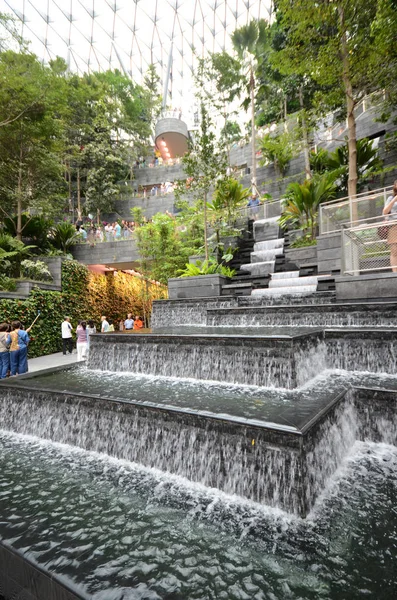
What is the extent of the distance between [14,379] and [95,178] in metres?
30.3

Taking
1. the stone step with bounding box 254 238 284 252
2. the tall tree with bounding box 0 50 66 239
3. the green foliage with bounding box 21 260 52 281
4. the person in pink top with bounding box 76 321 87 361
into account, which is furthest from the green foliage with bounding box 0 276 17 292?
the stone step with bounding box 254 238 284 252

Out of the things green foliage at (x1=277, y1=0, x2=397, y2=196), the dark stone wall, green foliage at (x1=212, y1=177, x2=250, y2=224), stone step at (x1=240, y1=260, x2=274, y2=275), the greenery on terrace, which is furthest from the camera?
green foliage at (x1=212, y1=177, x2=250, y2=224)

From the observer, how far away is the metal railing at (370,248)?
7178 millimetres

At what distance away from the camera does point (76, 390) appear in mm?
4375

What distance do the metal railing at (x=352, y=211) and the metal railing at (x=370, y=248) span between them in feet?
2.52

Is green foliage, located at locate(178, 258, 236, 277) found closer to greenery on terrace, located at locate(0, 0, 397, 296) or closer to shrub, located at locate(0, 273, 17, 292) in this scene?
greenery on terrace, located at locate(0, 0, 397, 296)

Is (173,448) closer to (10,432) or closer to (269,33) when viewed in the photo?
(10,432)

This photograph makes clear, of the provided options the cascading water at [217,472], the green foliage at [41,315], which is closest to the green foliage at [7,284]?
the green foliage at [41,315]

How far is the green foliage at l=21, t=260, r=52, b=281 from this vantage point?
1509 centimetres

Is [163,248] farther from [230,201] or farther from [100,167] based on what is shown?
[100,167]

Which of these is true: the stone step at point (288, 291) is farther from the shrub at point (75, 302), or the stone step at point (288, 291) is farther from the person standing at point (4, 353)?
the shrub at point (75, 302)

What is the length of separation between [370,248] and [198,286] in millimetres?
5683

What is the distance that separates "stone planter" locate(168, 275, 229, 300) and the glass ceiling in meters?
39.2

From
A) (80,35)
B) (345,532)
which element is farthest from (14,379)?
(80,35)
